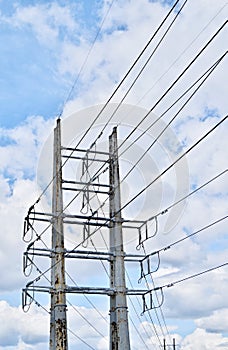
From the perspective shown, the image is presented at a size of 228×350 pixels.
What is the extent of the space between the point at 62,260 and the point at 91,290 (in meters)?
1.59

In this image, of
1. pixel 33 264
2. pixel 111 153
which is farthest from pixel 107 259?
pixel 111 153

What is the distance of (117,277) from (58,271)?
227 cm

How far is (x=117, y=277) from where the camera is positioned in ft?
74.9

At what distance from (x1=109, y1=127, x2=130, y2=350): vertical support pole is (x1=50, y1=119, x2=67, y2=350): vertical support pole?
6.05 ft

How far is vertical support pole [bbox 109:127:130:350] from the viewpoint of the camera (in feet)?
72.6

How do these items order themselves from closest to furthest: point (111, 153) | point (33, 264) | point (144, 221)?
point (144, 221)
point (33, 264)
point (111, 153)

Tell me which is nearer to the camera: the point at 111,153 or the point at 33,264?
the point at 33,264

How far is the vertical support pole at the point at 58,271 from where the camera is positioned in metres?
22.1

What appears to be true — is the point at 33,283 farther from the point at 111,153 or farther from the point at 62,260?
the point at 111,153

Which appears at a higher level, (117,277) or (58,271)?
(58,271)

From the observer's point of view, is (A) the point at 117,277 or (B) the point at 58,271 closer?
(A) the point at 117,277

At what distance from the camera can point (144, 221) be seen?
21938 mm

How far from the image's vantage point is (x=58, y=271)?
75.8ft

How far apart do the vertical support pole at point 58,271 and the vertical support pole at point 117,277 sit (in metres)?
1.84
